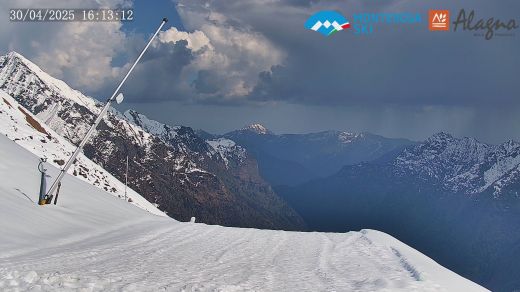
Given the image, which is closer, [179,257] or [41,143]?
[179,257]

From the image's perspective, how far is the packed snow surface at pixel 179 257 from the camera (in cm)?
1140

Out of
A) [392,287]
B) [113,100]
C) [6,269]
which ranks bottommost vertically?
[6,269]

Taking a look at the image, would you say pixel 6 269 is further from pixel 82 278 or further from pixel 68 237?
pixel 68 237

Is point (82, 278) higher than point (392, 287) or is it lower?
lower

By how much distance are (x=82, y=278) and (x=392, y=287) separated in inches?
276

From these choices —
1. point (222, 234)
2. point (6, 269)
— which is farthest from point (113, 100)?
point (6, 269)

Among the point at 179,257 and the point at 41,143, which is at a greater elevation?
the point at 41,143

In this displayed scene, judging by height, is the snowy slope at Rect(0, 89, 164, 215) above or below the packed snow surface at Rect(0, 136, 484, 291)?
above

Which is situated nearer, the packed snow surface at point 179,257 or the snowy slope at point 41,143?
the packed snow surface at point 179,257

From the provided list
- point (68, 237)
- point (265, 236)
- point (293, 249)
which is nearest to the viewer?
point (293, 249)

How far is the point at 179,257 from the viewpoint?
1529 cm

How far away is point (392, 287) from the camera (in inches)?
443

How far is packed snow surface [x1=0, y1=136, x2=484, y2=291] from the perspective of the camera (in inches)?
449

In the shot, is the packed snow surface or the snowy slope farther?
the snowy slope
